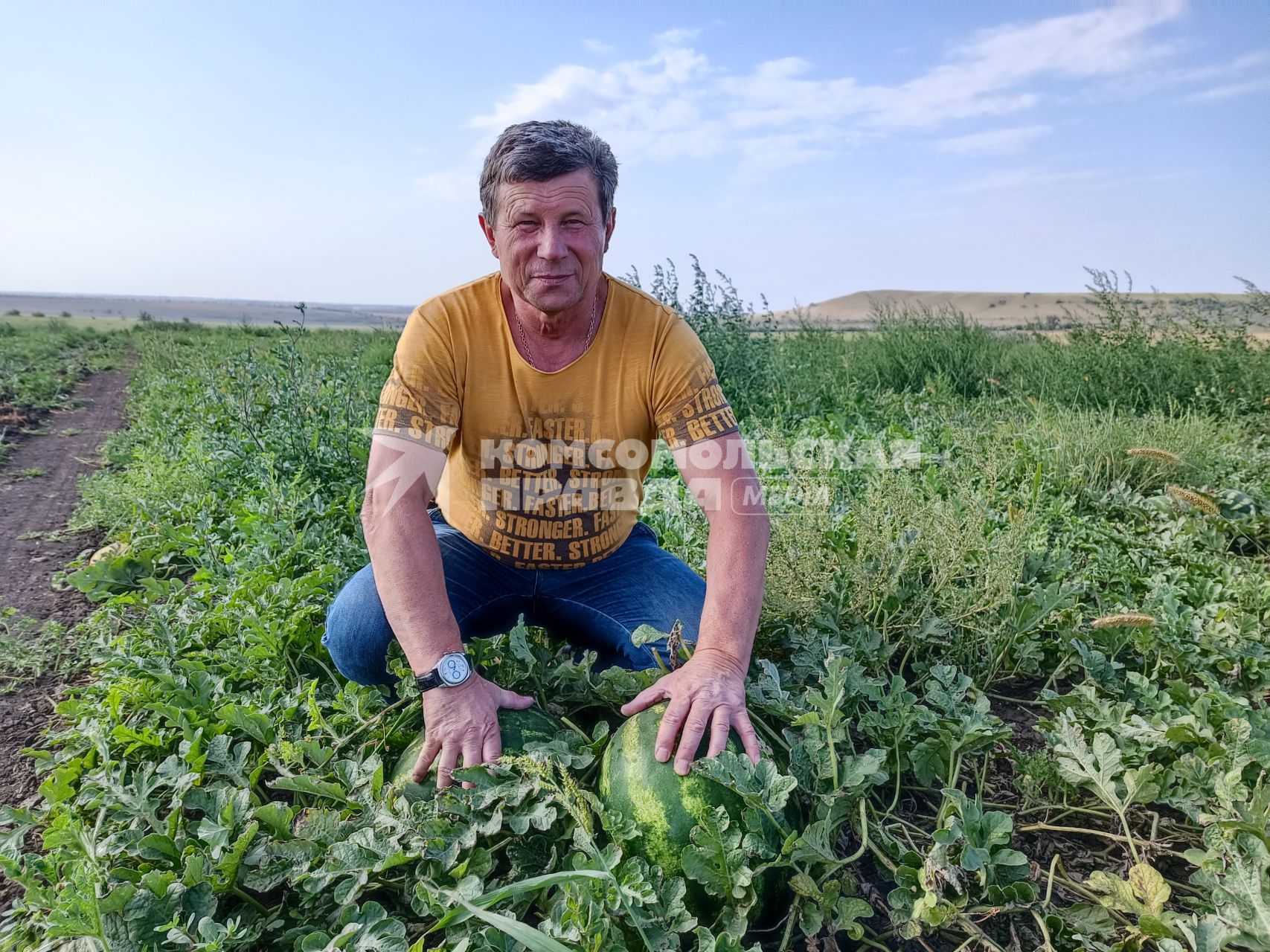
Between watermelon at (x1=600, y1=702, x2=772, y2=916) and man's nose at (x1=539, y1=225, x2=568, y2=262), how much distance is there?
3.81 feet

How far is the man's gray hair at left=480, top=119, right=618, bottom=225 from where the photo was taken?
6.75 feet

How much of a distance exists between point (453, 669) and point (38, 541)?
397 centimetres

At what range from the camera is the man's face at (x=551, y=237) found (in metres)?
2.07

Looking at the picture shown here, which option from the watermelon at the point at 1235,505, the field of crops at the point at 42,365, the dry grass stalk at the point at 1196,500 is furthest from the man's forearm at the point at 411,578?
the field of crops at the point at 42,365

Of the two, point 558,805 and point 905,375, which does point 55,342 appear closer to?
point 905,375

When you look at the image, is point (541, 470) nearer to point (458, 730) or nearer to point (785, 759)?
point (458, 730)

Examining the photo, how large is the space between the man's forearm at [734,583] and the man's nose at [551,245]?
77cm

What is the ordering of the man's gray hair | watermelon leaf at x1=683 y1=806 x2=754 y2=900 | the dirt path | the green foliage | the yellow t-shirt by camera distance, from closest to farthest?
watermelon leaf at x1=683 y1=806 x2=754 y2=900 → the man's gray hair → the yellow t-shirt → the dirt path → the green foliage

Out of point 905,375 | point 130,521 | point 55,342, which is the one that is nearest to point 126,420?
point 130,521

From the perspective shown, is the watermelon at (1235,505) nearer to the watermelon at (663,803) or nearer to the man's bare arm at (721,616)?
the man's bare arm at (721,616)

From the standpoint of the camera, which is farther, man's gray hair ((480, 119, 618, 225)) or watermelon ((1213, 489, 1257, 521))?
watermelon ((1213, 489, 1257, 521))

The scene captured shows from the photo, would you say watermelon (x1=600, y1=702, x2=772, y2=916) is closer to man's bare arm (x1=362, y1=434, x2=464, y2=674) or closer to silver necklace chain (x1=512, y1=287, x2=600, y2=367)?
man's bare arm (x1=362, y1=434, x2=464, y2=674)

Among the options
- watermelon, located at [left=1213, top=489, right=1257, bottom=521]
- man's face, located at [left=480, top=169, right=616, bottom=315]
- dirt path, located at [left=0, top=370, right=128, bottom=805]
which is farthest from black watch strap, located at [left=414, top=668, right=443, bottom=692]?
watermelon, located at [left=1213, top=489, right=1257, bottom=521]

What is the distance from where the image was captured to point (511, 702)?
6.06 feet
